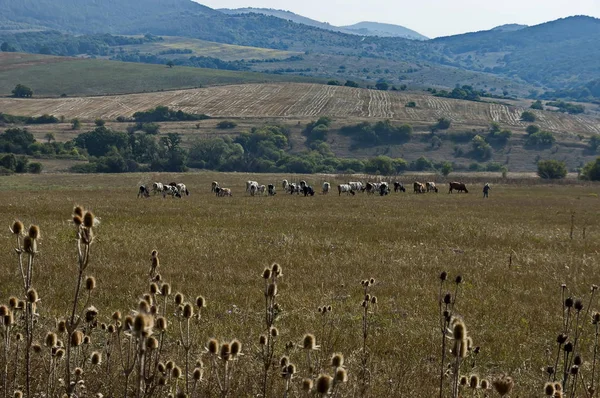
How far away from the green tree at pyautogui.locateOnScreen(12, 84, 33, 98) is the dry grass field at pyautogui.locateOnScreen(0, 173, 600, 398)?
14629cm

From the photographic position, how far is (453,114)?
517 feet

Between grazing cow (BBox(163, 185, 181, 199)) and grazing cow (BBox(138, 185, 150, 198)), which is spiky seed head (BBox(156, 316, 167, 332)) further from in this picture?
grazing cow (BBox(163, 185, 181, 199))

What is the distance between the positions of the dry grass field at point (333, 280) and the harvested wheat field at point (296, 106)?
390ft

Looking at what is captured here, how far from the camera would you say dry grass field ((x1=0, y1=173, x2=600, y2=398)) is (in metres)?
7.80

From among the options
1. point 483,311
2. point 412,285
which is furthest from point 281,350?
point 412,285

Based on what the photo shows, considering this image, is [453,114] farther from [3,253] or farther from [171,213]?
[3,253]

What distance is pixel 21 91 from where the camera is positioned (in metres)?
161

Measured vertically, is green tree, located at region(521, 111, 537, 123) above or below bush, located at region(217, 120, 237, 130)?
above

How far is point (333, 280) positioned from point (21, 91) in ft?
544

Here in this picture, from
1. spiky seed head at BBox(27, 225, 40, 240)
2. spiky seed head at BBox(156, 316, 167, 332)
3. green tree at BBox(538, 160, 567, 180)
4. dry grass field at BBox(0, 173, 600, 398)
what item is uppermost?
spiky seed head at BBox(27, 225, 40, 240)

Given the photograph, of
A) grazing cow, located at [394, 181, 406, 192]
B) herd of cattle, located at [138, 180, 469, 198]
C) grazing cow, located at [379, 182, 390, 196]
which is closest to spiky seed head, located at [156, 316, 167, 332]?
herd of cattle, located at [138, 180, 469, 198]

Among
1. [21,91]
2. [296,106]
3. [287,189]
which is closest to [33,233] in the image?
[287,189]

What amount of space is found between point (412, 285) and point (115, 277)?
20.6ft

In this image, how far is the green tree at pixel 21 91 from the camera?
527 feet
